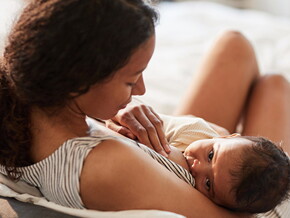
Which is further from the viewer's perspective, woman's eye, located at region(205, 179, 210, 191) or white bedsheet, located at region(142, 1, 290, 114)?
Answer: white bedsheet, located at region(142, 1, 290, 114)

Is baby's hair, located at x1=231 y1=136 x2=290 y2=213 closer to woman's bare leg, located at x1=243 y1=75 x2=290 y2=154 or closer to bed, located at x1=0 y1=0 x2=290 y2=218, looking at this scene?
bed, located at x1=0 y1=0 x2=290 y2=218

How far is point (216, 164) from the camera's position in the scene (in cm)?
115

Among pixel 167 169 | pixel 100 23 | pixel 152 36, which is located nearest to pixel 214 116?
pixel 167 169

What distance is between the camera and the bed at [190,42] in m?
2.02

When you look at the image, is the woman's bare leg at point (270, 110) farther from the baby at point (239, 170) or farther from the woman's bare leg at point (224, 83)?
the baby at point (239, 170)

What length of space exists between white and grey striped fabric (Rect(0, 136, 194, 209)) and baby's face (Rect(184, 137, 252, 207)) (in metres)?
0.30

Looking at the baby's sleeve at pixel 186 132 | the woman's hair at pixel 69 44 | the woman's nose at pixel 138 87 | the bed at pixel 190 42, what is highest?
the woman's hair at pixel 69 44

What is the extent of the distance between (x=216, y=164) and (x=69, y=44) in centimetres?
50

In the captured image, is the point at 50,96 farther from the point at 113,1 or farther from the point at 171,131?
the point at 171,131

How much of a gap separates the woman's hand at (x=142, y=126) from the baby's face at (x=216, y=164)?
0.08 meters

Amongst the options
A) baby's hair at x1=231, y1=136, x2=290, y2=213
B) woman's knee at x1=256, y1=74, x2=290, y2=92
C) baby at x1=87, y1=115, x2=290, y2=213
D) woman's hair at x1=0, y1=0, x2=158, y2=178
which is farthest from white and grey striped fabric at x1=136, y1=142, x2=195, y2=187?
woman's knee at x1=256, y1=74, x2=290, y2=92

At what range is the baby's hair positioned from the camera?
1.06 metres

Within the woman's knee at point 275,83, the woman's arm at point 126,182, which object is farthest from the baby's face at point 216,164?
the woman's knee at point 275,83

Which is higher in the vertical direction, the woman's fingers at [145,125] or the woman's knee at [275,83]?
the woman's fingers at [145,125]
